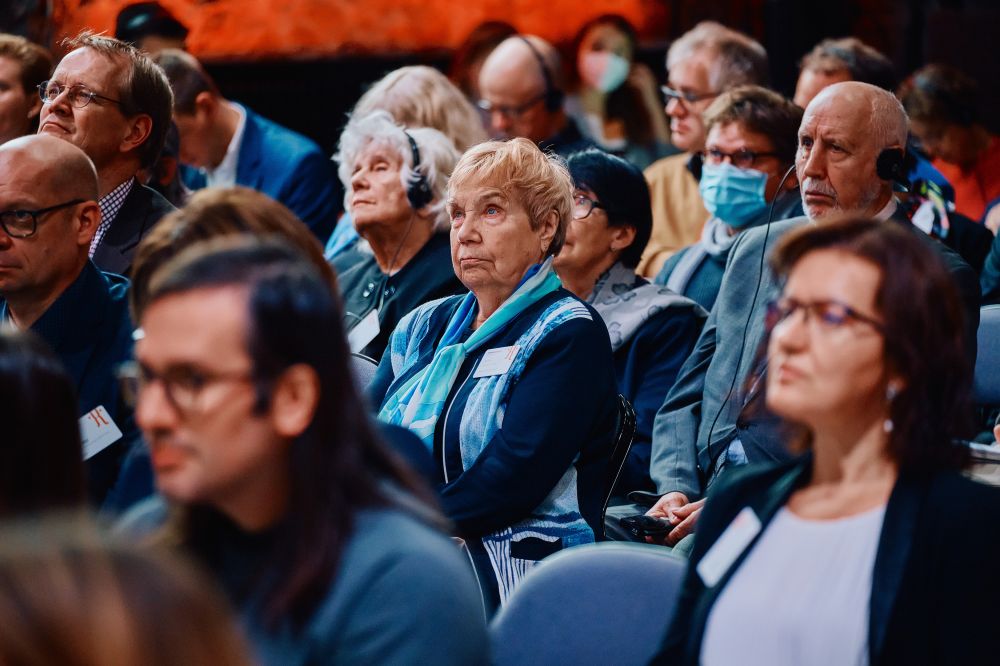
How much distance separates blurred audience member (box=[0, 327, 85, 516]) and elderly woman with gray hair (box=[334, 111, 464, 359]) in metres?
2.05

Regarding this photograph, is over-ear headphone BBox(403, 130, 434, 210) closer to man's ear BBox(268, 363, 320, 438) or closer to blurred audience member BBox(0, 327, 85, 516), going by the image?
blurred audience member BBox(0, 327, 85, 516)

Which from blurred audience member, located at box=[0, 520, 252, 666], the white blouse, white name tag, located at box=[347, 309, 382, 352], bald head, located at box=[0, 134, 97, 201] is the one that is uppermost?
blurred audience member, located at box=[0, 520, 252, 666]

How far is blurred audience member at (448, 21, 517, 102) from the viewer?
583 cm

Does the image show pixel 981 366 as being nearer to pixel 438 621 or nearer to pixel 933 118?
pixel 933 118

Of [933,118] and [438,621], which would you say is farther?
[933,118]

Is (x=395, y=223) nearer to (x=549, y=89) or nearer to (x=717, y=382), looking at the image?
(x=717, y=382)

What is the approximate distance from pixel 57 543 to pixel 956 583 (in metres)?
1.15

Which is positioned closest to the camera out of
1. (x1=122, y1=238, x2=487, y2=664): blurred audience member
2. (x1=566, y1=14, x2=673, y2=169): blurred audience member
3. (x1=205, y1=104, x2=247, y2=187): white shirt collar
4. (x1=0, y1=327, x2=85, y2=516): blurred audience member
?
(x1=122, y1=238, x2=487, y2=664): blurred audience member

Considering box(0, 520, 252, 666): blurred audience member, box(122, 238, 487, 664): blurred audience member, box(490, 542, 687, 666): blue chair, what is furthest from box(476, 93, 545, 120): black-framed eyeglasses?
box(0, 520, 252, 666): blurred audience member

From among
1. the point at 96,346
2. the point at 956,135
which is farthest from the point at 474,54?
the point at 96,346

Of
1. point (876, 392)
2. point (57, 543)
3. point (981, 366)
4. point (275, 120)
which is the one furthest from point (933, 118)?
point (57, 543)

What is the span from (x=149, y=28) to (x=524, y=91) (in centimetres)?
153

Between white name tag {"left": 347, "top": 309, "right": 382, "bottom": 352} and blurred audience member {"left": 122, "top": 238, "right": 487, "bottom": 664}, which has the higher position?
blurred audience member {"left": 122, "top": 238, "right": 487, "bottom": 664}

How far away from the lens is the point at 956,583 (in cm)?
164
